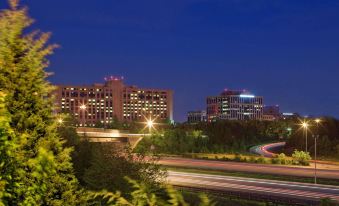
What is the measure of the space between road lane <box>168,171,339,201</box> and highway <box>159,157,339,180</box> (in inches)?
219

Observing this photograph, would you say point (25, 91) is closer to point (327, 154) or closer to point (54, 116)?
point (54, 116)

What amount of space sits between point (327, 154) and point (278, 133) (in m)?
64.9

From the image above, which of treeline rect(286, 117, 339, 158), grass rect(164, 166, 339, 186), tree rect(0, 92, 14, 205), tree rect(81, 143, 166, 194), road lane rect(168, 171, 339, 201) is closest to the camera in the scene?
tree rect(0, 92, 14, 205)

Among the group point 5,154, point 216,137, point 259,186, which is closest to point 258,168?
point 259,186

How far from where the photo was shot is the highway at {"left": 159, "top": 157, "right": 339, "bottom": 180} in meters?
61.3

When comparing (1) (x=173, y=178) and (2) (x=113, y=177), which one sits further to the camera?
(1) (x=173, y=178)

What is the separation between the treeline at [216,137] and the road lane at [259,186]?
17.7m

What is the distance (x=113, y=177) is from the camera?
130 ft

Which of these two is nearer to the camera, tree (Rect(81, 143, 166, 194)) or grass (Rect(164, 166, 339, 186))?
tree (Rect(81, 143, 166, 194))

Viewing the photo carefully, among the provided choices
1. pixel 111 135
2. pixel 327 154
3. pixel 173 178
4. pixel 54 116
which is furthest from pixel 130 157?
pixel 327 154

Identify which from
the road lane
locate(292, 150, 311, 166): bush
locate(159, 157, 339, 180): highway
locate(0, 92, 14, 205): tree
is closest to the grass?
locate(159, 157, 339, 180): highway

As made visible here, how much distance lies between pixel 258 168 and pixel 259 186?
13.7 metres

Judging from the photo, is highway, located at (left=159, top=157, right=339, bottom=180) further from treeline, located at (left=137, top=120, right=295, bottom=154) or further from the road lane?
treeline, located at (left=137, top=120, right=295, bottom=154)

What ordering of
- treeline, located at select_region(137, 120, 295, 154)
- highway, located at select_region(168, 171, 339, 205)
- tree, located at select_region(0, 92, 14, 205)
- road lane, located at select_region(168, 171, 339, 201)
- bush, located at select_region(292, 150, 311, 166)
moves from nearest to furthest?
tree, located at select_region(0, 92, 14, 205), highway, located at select_region(168, 171, 339, 205), road lane, located at select_region(168, 171, 339, 201), bush, located at select_region(292, 150, 311, 166), treeline, located at select_region(137, 120, 295, 154)
